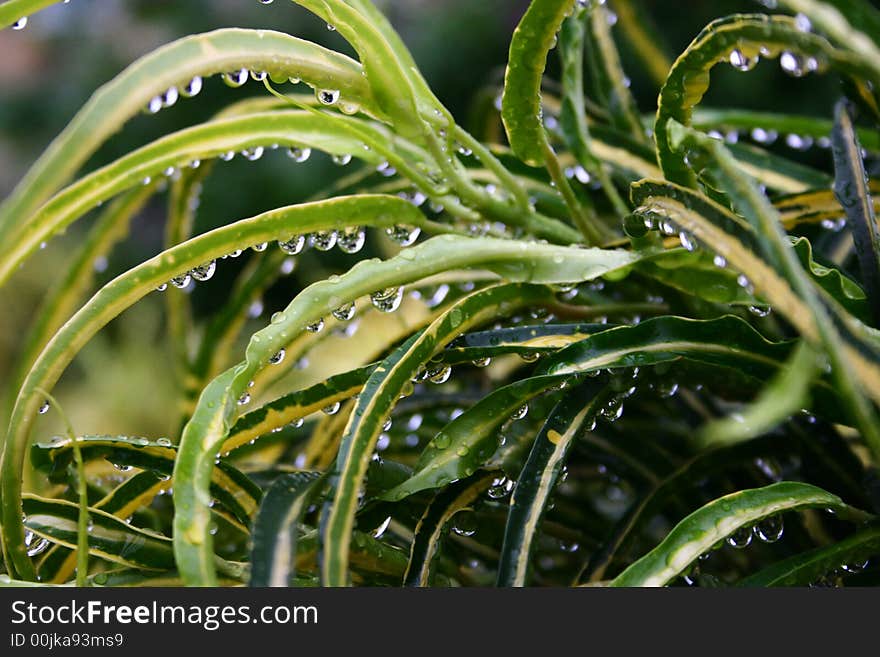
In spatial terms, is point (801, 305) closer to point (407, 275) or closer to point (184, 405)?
point (407, 275)

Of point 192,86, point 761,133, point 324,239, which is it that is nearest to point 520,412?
point 324,239

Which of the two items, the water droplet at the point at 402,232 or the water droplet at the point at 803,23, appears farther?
the water droplet at the point at 402,232

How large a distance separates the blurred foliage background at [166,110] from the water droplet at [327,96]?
82 cm

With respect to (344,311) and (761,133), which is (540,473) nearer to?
(344,311)

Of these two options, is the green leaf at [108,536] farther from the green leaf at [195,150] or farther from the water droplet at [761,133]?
the water droplet at [761,133]

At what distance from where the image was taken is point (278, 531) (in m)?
0.36

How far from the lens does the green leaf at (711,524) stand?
1.24 feet

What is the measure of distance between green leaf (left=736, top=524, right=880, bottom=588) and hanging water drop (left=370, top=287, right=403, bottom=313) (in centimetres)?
23

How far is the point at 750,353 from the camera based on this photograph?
43 centimetres

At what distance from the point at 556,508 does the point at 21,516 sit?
33 centimetres

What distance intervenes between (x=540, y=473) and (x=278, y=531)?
138 mm

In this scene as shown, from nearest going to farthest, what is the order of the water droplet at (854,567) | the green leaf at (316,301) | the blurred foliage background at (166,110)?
1. the green leaf at (316,301)
2. the water droplet at (854,567)
3. the blurred foliage background at (166,110)

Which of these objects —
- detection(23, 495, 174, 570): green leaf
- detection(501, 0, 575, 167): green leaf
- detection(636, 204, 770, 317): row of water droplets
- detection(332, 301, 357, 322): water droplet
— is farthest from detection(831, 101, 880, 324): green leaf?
detection(23, 495, 174, 570): green leaf

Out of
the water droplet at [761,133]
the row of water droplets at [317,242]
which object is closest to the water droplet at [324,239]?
the row of water droplets at [317,242]
